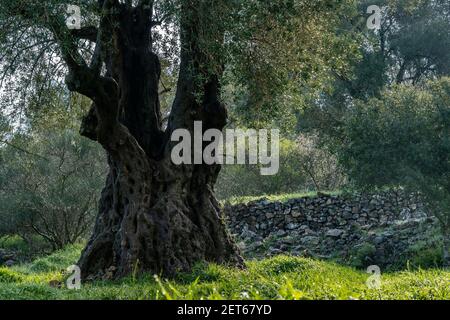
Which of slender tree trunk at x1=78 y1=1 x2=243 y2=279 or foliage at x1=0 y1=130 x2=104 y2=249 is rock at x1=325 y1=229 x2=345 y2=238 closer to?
slender tree trunk at x1=78 y1=1 x2=243 y2=279

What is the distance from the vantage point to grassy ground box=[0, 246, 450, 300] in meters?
7.01

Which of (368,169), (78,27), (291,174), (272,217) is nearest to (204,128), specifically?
(78,27)

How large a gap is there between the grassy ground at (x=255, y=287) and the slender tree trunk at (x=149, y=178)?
2.21 ft

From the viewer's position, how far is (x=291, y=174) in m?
29.6

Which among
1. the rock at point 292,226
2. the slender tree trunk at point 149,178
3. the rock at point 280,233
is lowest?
the rock at point 280,233

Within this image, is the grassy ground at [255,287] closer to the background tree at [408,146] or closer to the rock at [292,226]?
the background tree at [408,146]

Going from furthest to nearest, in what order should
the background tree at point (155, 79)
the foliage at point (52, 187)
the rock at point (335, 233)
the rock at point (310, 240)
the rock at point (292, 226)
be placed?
the foliage at point (52, 187)
the rock at point (292, 226)
the rock at point (335, 233)
the rock at point (310, 240)
the background tree at point (155, 79)

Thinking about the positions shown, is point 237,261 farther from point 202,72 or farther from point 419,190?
point 419,190

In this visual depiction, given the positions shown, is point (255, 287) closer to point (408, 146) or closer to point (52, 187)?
point (408, 146)

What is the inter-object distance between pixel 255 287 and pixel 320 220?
1393cm

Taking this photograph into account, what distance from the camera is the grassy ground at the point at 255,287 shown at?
701 centimetres

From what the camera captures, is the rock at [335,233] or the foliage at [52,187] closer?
the rock at [335,233]

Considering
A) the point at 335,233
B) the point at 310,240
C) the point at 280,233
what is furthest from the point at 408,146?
the point at 280,233

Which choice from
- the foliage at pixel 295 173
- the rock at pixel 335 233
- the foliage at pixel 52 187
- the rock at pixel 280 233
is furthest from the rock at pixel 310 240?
the foliage at pixel 52 187
